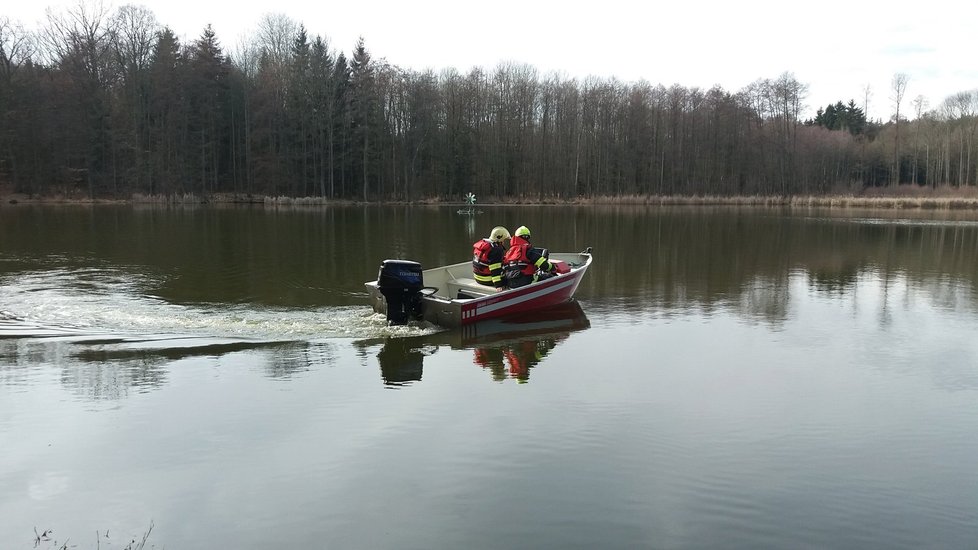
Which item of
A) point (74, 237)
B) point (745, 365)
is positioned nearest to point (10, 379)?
point (745, 365)

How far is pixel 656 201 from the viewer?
200 feet

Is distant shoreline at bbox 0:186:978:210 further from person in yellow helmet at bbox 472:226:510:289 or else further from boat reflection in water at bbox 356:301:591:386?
boat reflection in water at bbox 356:301:591:386

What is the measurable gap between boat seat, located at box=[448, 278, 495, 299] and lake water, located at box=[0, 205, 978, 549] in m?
0.83

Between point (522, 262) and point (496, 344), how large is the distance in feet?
8.14

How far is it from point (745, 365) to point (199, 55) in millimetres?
55605

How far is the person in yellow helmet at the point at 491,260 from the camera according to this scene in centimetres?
1256

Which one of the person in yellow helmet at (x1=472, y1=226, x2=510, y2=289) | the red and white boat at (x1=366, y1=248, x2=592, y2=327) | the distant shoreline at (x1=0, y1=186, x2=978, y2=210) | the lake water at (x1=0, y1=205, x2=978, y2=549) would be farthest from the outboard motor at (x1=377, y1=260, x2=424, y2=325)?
the distant shoreline at (x1=0, y1=186, x2=978, y2=210)

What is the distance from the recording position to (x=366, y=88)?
183ft

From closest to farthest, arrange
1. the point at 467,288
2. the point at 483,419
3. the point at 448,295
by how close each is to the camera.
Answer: the point at 483,419 → the point at 467,288 → the point at 448,295

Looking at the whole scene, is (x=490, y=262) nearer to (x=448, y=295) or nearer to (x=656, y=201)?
(x=448, y=295)

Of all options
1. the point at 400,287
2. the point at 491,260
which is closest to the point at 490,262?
the point at 491,260

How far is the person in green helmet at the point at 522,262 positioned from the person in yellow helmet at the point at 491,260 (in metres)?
0.19

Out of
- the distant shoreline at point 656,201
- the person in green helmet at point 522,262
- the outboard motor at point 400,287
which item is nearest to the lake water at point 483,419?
the outboard motor at point 400,287

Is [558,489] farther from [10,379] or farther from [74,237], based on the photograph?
[74,237]
